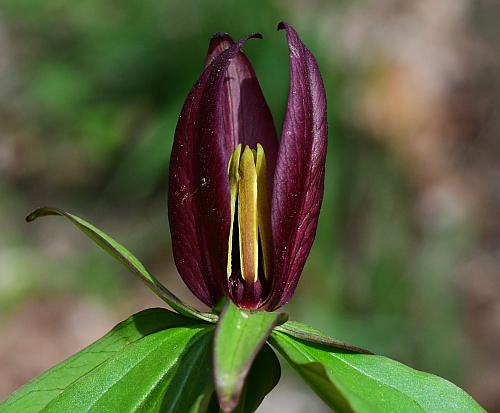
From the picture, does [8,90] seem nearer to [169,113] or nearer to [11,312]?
[169,113]

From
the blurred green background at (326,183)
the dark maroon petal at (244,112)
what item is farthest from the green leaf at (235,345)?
the blurred green background at (326,183)

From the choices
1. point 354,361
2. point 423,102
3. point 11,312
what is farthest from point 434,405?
point 423,102

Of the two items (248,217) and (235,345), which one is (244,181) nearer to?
(248,217)

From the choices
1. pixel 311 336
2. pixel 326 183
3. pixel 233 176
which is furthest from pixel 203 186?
pixel 326 183

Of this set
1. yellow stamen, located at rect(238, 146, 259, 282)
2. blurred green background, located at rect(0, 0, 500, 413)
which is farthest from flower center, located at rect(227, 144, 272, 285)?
blurred green background, located at rect(0, 0, 500, 413)

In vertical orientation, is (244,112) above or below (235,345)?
above
